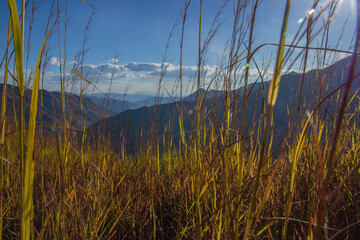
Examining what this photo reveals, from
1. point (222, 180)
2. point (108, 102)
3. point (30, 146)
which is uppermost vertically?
point (108, 102)

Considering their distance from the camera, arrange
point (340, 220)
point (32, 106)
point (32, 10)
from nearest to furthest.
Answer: point (32, 106), point (340, 220), point (32, 10)

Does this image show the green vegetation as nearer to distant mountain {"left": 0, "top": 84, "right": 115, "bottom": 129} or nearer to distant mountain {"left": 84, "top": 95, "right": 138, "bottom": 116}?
distant mountain {"left": 0, "top": 84, "right": 115, "bottom": 129}

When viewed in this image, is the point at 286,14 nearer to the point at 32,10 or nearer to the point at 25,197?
the point at 25,197

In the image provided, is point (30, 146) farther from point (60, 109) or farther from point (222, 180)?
point (60, 109)

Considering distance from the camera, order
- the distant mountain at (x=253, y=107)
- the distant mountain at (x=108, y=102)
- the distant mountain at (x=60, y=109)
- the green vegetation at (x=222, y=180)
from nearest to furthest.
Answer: the green vegetation at (x=222, y=180), the distant mountain at (x=253, y=107), the distant mountain at (x=60, y=109), the distant mountain at (x=108, y=102)

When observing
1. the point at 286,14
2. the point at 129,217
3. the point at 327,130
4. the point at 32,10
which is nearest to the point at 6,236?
the point at 129,217

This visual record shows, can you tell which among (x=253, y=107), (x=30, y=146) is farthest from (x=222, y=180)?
(x=30, y=146)

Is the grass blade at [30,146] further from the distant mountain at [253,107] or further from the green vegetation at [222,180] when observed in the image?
the distant mountain at [253,107]

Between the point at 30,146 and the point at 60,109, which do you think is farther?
the point at 60,109

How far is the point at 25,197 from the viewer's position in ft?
1.87

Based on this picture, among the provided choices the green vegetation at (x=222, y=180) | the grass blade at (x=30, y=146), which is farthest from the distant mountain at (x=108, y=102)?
the grass blade at (x=30, y=146)

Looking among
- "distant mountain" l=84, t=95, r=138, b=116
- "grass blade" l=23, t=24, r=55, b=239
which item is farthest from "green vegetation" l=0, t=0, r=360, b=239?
"distant mountain" l=84, t=95, r=138, b=116

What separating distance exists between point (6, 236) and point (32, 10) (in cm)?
118

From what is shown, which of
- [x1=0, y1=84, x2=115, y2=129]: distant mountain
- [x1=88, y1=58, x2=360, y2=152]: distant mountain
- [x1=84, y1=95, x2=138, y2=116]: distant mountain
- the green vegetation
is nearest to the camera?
the green vegetation
